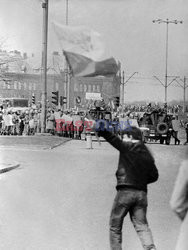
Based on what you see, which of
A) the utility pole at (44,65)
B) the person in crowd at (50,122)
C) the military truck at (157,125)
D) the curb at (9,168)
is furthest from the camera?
the person in crowd at (50,122)

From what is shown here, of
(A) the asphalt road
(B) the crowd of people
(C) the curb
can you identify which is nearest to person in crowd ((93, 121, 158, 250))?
(A) the asphalt road

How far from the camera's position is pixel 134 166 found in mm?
6719

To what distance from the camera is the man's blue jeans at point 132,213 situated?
6.77m

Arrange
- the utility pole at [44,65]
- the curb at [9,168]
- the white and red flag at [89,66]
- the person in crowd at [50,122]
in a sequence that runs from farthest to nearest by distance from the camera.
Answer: the person in crowd at [50,122] < the utility pole at [44,65] < the curb at [9,168] < the white and red flag at [89,66]

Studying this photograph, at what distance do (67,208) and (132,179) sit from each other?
14.9ft

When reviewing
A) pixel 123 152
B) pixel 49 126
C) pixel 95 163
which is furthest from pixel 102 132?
pixel 49 126

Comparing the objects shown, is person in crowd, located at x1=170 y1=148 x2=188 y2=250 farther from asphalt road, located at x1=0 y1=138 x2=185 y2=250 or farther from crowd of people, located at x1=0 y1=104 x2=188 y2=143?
crowd of people, located at x1=0 y1=104 x2=188 y2=143

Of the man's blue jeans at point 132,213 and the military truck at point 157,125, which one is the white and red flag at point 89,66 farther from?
the military truck at point 157,125

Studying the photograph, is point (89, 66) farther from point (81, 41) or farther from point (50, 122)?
point (50, 122)

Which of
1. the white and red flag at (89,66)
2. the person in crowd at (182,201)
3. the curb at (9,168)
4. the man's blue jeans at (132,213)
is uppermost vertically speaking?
the white and red flag at (89,66)

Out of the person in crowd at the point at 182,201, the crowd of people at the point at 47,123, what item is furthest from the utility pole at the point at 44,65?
the person in crowd at the point at 182,201

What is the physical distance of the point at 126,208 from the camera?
6809 mm

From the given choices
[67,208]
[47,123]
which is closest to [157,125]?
[47,123]

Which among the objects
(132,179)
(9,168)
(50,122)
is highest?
(132,179)
